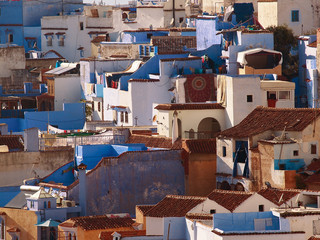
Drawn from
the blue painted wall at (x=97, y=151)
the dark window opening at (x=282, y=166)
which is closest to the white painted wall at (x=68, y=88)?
the blue painted wall at (x=97, y=151)

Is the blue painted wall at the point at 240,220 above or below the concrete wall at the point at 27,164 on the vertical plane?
below

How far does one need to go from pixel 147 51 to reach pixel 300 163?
1115 inches

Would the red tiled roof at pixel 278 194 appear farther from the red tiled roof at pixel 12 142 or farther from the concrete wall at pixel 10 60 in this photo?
the concrete wall at pixel 10 60

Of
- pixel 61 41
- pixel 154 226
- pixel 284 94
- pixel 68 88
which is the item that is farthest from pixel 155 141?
pixel 61 41

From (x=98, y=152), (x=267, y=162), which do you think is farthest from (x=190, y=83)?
(x=267, y=162)

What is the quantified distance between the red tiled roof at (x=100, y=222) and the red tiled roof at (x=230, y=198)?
2686mm

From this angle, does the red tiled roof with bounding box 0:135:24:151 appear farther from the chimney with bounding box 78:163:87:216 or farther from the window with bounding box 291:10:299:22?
the window with bounding box 291:10:299:22

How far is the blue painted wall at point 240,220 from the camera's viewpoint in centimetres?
3859

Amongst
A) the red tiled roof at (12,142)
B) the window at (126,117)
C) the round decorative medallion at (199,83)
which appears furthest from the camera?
the window at (126,117)

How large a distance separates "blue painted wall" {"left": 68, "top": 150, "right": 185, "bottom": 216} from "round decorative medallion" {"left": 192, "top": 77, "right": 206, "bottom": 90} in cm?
1173

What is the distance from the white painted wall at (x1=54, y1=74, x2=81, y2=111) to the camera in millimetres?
73688

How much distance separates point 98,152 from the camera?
5084 centimetres

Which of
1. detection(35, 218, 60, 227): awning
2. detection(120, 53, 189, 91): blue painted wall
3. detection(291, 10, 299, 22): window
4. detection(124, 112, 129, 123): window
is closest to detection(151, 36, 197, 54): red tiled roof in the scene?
detection(120, 53, 189, 91): blue painted wall

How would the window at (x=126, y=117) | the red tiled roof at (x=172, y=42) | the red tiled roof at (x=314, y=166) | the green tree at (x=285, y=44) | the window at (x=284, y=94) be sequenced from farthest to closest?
the red tiled roof at (x=172, y=42)
the green tree at (x=285, y=44)
the window at (x=126, y=117)
the window at (x=284, y=94)
the red tiled roof at (x=314, y=166)
